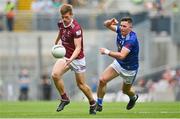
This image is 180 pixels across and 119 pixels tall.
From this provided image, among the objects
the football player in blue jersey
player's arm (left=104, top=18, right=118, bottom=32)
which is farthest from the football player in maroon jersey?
player's arm (left=104, top=18, right=118, bottom=32)

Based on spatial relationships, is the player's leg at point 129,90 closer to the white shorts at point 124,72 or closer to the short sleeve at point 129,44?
the white shorts at point 124,72

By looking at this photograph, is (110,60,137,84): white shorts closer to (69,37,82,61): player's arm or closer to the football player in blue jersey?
the football player in blue jersey

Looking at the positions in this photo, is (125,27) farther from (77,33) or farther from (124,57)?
(77,33)

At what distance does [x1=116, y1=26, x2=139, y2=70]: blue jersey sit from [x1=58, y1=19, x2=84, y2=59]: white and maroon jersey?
0.88 meters

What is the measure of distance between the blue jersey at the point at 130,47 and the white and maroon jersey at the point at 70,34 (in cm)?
88

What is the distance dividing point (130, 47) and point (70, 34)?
1286mm

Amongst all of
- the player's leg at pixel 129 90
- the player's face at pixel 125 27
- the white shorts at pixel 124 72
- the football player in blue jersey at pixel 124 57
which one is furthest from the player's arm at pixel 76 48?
the player's leg at pixel 129 90

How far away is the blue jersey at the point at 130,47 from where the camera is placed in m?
19.9

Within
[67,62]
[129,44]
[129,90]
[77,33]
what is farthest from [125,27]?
[129,90]

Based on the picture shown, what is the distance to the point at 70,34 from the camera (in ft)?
64.9

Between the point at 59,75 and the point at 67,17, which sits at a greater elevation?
the point at 67,17

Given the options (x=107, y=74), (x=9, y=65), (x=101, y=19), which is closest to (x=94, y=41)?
(x=101, y=19)

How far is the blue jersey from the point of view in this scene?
1989 centimetres

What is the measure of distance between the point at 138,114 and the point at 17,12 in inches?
855
